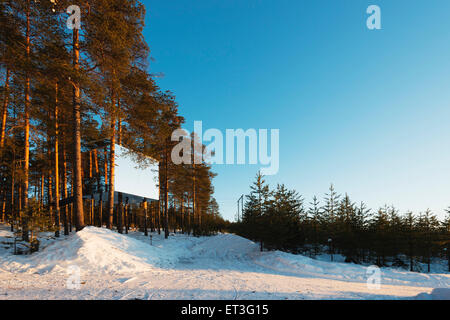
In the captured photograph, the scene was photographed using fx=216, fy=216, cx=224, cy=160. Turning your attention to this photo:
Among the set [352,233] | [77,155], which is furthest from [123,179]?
[352,233]

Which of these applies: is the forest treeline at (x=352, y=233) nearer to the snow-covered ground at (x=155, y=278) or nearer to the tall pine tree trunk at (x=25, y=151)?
the snow-covered ground at (x=155, y=278)

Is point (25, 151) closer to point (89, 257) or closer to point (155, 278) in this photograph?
point (89, 257)

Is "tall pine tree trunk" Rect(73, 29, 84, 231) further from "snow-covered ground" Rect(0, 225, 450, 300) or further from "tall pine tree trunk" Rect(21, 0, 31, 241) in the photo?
"tall pine tree trunk" Rect(21, 0, 31, 241)

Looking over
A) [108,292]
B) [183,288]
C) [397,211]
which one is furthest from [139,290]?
[397,211]

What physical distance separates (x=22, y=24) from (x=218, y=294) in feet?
54.5

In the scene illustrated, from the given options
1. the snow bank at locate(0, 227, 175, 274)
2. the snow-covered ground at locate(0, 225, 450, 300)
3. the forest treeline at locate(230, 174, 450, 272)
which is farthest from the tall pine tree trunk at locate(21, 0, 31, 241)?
the forest treeline at locate(230, 174, 450, 272)

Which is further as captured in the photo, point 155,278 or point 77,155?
point 77,155

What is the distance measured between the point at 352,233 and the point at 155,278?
18.4 meters

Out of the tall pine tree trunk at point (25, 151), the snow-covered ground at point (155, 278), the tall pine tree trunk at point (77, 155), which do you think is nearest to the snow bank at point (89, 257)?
the snow-covered ground at point (155, 278)

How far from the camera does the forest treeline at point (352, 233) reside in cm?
1716

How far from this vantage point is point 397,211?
25094 millimetres

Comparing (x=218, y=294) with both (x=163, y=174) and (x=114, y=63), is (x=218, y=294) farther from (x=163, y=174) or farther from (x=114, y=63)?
(x=163, y=174)

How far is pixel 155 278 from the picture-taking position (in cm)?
828

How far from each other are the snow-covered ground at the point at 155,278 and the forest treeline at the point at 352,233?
10.4 ft
